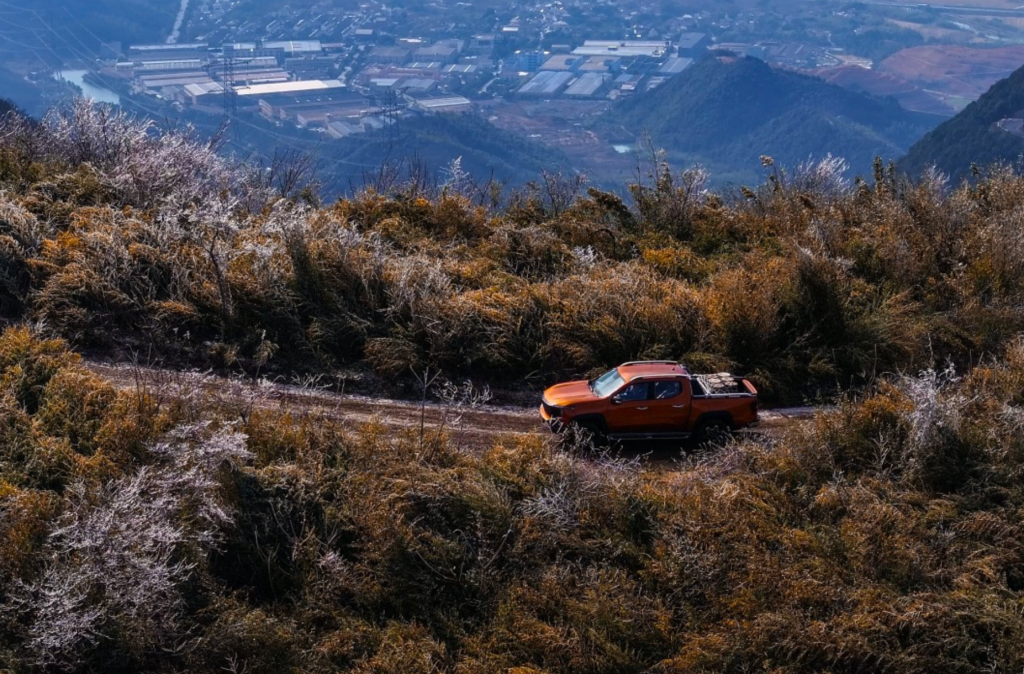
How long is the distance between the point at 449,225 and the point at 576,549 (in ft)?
40.7

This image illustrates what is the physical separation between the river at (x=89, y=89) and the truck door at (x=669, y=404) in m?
70.0

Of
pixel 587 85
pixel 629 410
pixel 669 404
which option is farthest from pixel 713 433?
Result: pixel 587 85

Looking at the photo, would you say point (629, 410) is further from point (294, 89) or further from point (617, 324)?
point (294, 89)

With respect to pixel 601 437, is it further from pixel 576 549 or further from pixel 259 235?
pixel 259 235

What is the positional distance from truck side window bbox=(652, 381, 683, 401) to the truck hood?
0.97 metres

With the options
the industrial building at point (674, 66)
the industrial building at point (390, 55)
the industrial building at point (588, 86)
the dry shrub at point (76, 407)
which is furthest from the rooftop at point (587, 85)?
the dry shrub at point (76, 407)

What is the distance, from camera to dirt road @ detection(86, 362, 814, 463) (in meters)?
14.1

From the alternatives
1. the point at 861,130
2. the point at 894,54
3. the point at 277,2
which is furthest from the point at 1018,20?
the point at 277,2

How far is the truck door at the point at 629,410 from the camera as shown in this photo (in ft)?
46.9

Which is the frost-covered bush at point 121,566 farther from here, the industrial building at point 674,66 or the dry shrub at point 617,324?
the industrial building at point 674,66

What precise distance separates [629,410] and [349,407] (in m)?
4.93

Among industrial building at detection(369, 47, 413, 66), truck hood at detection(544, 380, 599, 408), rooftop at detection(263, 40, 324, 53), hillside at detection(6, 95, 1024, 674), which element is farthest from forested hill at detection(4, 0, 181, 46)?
truck hood at detection(544, 380, 599, 408)

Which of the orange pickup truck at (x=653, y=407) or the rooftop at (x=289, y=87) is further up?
the rooftop at (x=289, y=87)

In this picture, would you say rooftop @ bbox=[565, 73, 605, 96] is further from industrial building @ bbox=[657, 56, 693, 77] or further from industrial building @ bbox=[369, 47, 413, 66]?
industrial building @ bbox=[369, 47, 413, 66]
